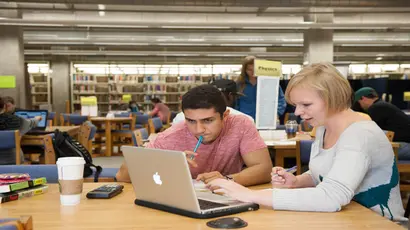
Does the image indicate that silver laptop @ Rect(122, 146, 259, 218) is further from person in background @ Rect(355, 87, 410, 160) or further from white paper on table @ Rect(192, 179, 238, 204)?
person in background @ Rect(355, 87, 410, 160)

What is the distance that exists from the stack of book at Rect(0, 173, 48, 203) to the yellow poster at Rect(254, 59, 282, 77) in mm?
2757

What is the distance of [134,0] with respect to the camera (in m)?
9.36

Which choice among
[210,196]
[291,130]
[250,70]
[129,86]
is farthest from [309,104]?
[129,86]

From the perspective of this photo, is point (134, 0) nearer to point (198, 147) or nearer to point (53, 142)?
point (53, 142)

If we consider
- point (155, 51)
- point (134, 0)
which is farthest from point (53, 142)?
point (155, 51)

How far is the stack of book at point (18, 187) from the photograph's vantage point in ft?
5.50

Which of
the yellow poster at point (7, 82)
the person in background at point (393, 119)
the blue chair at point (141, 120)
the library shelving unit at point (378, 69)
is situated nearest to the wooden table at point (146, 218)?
the person in background at point (393, 119)

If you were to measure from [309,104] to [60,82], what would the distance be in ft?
52.4

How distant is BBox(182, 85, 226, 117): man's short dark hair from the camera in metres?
1.95

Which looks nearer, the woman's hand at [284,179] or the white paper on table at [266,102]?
the woman's hand at [284,179]

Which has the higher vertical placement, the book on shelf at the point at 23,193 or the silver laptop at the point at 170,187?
the silver laptop at the point at 170,187

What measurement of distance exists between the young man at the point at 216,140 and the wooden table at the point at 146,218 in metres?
0.44

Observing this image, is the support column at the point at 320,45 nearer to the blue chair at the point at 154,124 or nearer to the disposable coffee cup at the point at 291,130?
the blue chair at the point at 154,124

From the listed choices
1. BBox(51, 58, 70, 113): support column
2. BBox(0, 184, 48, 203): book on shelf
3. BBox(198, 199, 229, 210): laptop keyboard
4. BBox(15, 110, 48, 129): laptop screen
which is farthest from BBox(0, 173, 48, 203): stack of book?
BBox(51, 58, 70, 113): support column
